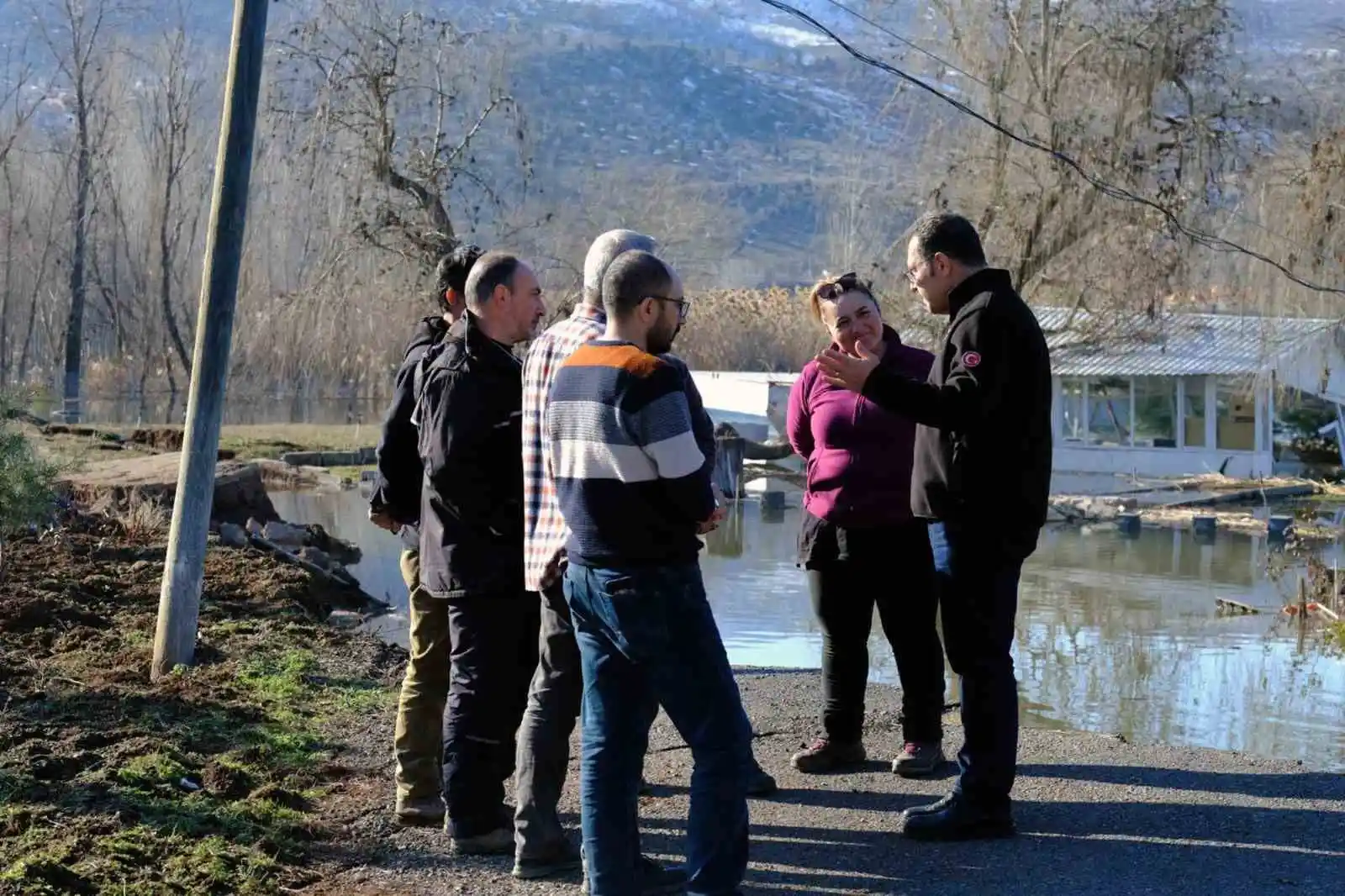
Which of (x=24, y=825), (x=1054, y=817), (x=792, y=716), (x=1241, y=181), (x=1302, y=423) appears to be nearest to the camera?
(x=24, y=825)

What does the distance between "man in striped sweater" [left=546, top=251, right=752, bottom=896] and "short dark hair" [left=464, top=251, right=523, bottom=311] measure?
3.14 ft

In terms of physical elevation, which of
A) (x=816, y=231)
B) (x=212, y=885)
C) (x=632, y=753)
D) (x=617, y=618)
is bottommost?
(x=212, y=885)

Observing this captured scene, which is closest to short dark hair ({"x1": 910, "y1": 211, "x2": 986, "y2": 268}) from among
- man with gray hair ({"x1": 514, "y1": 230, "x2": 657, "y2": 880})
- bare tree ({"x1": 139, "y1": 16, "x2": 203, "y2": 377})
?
man with gray hair ({"x1": 514, "y1": 230, "x2": 657, "y2": 880})

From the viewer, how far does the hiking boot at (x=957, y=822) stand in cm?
564

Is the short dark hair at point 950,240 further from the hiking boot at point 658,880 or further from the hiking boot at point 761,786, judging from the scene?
the hiking boot at point 658,880

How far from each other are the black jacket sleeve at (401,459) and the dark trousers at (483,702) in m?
0.69

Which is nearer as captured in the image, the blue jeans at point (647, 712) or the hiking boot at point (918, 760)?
the blue jeans at point (647, 712)

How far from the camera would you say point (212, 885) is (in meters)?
5.12

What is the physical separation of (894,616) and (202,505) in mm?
3847

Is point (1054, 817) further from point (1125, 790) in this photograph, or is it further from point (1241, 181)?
Result: point (1241, 181)

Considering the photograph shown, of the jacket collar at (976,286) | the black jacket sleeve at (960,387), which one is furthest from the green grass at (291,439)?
the black jacket sleeve at (960,387)

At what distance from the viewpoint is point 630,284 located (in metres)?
4.71

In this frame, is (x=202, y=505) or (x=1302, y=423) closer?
(x=202, y=505)

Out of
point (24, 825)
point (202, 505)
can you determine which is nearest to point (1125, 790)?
point (24, 825)
